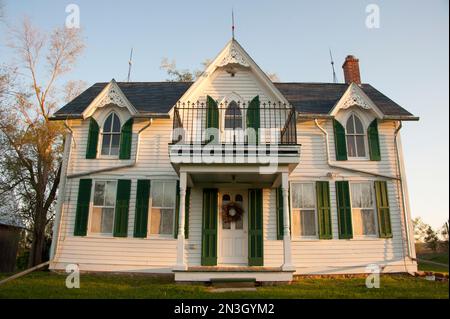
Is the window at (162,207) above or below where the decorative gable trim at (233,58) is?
below

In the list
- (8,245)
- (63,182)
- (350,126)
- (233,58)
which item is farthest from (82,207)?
(8,245)

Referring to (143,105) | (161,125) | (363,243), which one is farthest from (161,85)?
(363,243)

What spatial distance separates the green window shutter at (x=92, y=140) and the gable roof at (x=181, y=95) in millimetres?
556

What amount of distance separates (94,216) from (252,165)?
5.59 m

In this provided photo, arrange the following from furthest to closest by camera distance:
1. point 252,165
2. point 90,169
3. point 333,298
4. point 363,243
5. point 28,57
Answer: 1. point 28,57
2. point 90,169
3. point 363,243
4. point 252,165
5. point 333,298

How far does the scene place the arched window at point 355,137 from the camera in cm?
1155

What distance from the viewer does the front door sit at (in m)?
10.5

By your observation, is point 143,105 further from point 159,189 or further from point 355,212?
point 355,212

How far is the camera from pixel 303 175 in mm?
11203

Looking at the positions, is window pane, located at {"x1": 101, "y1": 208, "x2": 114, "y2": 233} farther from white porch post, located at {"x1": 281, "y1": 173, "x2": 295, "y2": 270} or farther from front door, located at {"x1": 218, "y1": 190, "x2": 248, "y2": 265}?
white porch post, located at {"x1": 281, "y1": 173, "x2": 295, "y2": 270}

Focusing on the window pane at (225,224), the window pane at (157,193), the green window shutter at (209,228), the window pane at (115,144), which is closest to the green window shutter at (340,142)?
the window pane at (225,224)

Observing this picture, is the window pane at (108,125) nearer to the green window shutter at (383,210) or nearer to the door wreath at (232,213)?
the door wreath at (232,213)

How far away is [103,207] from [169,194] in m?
2.23

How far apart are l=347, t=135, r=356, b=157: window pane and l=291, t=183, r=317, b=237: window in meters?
1.83
